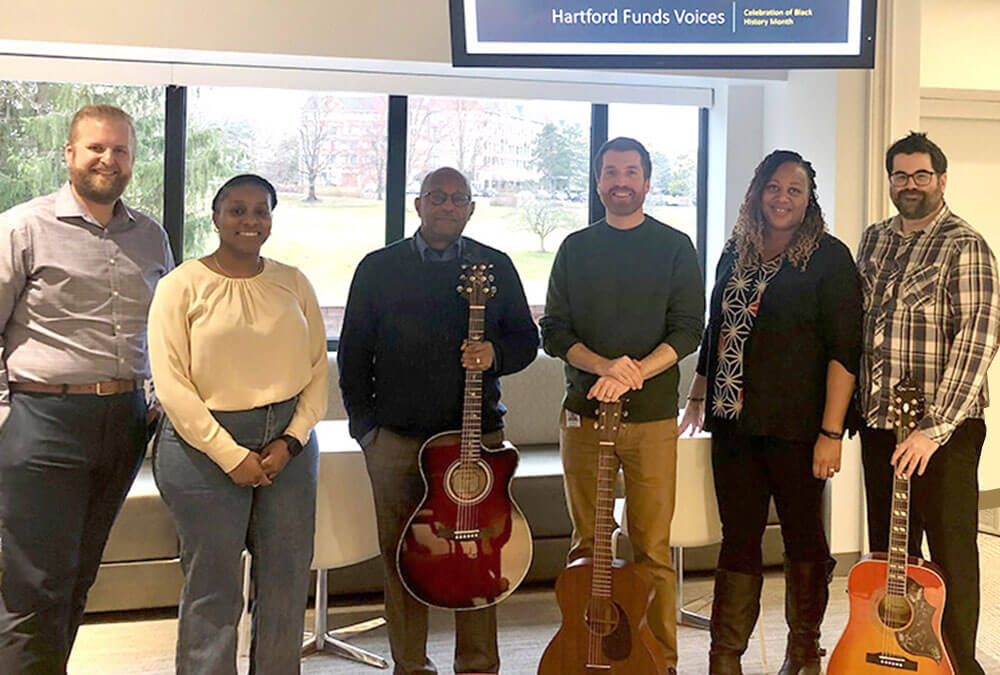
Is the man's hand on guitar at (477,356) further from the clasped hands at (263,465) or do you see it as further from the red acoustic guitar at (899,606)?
the red acoustic guitar at (899,606)

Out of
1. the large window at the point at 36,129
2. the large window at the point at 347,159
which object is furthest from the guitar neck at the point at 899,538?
the large window at the point at 36,129

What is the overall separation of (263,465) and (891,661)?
1.72 meters

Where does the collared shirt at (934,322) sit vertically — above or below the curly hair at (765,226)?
below

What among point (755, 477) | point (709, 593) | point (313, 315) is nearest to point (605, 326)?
point (755, 477)

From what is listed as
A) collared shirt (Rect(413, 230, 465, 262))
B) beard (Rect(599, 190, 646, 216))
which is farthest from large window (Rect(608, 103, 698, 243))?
collared shirt (Rect(413, 230, 465, 262))

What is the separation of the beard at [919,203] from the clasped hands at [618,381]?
86cm

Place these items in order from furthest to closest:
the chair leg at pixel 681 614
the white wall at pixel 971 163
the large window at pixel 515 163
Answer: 1. the large window at pixel 515 163
2. the white wall at pixel 971 163
3. the chair leg at pixel 681 614

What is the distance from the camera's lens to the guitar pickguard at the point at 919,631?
2.34 metres

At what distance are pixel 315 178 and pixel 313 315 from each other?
1.99 meters

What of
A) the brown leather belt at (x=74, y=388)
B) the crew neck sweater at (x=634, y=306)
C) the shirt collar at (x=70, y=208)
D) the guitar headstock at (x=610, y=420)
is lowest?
the guitar headstock at (x=610, y=420)

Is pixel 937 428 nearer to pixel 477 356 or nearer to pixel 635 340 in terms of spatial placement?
pixel 635 340

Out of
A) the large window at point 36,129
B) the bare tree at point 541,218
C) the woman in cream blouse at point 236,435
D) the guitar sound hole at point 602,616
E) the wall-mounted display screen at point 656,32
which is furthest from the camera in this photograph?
the bare tree at point 541,218

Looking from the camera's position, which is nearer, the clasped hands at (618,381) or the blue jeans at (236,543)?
the blue jeans at (236,543)

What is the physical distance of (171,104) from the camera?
13.2ft
